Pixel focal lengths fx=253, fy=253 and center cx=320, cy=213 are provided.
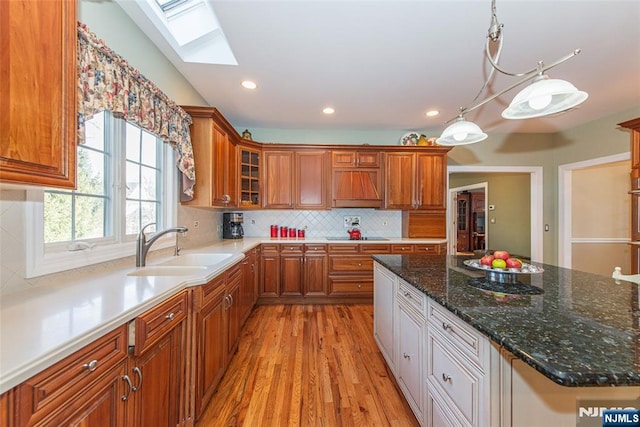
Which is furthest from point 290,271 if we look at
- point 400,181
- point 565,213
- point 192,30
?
point 565,213

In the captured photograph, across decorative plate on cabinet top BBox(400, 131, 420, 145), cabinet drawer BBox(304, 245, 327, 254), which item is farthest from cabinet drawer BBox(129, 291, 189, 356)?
decorative plate on cabinet top BBox(400, 131, 420, 145)

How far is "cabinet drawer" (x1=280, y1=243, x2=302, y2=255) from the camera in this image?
3549 mm

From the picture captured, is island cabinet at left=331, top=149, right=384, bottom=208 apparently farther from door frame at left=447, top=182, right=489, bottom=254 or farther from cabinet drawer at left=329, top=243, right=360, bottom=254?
door frame at left=447, top=182, right=489, bottom=254

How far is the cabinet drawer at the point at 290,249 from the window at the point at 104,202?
5.01ft

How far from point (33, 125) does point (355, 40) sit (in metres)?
1.97

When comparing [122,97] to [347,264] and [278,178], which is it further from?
[347,264]

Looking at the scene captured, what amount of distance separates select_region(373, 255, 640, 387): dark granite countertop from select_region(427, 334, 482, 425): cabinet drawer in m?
0.23

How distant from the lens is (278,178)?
12.5ft

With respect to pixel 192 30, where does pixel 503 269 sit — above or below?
below

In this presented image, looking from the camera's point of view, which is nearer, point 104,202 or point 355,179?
point 104,202

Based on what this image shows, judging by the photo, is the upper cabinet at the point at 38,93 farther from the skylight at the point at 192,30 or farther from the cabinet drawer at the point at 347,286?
the cabinet drawer at the point at 347,286

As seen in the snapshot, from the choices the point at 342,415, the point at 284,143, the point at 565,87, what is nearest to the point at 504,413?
the point at 342,415

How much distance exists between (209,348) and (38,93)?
1.51m

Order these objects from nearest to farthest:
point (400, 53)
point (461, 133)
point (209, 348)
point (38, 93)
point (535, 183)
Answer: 1. point (38, 93)
2. point (209, 348)
3. point (461, 133)
4. point (400, 53)
5. point (535, 183)
